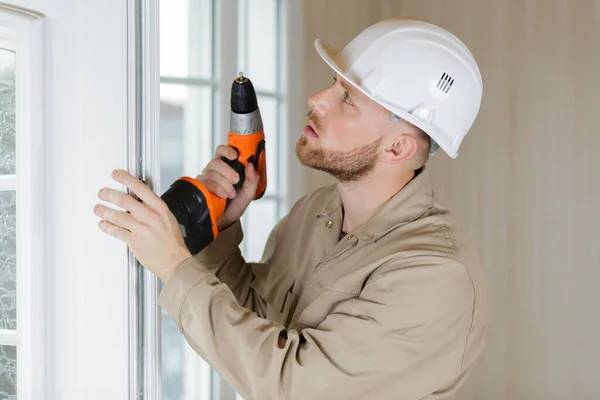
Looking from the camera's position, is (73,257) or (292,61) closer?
(73,257)

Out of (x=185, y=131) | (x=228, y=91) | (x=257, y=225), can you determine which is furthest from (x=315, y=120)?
(x=257, y=225)

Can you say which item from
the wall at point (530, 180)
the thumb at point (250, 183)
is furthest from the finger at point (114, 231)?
the wall at point (530, 180)

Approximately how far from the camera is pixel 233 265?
175 centimetres

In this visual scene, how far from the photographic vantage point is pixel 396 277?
140cm

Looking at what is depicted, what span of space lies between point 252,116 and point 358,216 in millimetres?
349

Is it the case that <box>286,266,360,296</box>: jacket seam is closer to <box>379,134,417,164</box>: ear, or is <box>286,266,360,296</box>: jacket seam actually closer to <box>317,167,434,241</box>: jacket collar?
<box>317,167,434,241</box>: jacket collar

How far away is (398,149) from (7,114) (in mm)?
834

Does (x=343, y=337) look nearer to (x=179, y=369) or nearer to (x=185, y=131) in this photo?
(x=179, y=369)

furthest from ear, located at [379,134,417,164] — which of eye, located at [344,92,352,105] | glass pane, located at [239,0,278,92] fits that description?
glass pane, located at [239,0,278,92]

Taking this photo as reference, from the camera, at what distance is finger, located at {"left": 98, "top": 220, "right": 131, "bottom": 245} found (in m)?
1.29

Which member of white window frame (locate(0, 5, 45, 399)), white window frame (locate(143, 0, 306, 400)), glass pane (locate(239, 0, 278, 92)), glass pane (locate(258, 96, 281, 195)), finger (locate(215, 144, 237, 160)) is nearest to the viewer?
white window frame (locate(0, 5, 45, 399))

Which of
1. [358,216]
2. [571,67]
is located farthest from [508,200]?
[358,216]

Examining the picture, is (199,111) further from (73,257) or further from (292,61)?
(73,257)

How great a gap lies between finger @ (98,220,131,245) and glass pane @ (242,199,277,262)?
1.51 m
